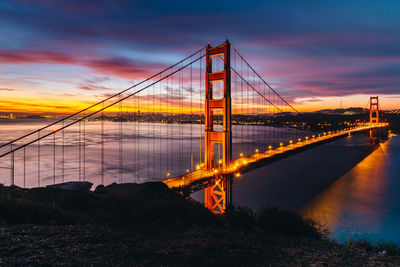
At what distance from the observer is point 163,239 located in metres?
5.89

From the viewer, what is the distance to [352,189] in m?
32.5

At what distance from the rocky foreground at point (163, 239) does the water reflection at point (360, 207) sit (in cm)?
1363

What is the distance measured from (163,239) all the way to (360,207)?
2627 cm

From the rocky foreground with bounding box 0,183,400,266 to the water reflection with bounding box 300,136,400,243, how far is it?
44.7 ft

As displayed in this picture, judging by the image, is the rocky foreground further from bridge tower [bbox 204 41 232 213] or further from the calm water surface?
the calm water surface

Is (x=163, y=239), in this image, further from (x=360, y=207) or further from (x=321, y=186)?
(x=321, y=186)

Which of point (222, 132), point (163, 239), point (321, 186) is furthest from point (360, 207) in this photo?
point (163, 239)

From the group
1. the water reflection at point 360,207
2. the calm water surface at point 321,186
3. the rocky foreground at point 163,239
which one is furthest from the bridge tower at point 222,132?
the rocky foreground at point 163,239

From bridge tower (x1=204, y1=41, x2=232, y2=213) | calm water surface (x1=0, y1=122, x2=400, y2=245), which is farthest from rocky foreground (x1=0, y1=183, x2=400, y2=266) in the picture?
calm water surface (x1=0, y1=122, x2=400, y2=245)

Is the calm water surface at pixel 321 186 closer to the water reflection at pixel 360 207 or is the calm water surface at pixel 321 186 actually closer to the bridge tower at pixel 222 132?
the water reflection at pixel 360 207

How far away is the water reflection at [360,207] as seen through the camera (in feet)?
63.3

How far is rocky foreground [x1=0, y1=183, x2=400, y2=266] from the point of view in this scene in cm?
481

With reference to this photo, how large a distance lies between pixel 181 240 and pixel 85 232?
7.42 feet

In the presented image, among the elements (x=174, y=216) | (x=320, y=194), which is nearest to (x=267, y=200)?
(x=320, y=194)
